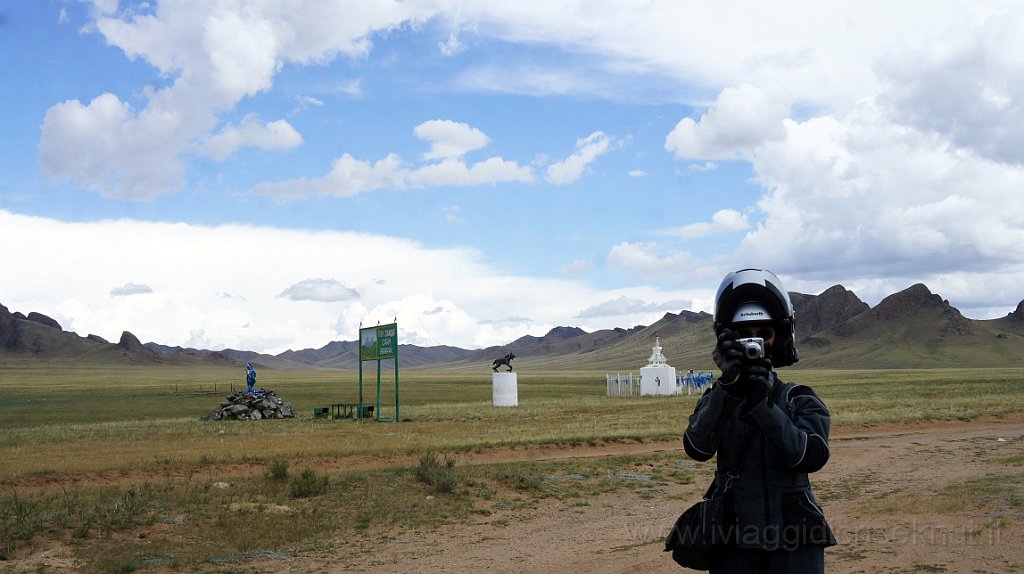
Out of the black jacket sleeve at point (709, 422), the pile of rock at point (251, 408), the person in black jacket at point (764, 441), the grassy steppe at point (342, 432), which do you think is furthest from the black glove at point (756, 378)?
the pile of rock at point (251, 408)

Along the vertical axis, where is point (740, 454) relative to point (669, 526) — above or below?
above

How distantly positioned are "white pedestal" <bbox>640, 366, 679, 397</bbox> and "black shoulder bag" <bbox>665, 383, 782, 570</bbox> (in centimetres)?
5000

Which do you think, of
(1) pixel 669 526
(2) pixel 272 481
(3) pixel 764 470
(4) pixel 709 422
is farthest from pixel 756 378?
(2) pixel 272 481

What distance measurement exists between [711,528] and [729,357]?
0.79m

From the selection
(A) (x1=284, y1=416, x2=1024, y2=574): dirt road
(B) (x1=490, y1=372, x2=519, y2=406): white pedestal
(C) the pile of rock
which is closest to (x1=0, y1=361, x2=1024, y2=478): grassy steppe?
(C) the pile of rock

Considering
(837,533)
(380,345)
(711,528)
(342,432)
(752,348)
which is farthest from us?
(380,345)

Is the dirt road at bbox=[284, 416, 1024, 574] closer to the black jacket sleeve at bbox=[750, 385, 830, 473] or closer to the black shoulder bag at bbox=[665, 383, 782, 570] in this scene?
the black shoulder bag at bbox=[665, 383, 782, 570]

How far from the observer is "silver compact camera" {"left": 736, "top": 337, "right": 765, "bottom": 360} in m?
3.41

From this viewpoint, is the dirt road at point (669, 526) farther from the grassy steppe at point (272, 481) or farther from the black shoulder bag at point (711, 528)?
the black shoulder bag at point (711, 528)

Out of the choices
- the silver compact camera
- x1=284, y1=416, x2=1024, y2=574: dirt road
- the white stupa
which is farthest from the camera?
the white stupa

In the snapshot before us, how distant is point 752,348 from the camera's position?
3.41 m

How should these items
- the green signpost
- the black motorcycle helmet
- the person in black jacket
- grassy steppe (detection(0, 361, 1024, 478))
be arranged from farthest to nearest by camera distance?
the green signpost, grassy steppe (detection(0, 361, 1024, 478)), the black motorcycle helmet, the person in black jacket

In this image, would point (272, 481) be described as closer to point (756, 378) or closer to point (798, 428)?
point (798, 428)

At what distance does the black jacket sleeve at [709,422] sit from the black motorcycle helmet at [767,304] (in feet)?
1.04
